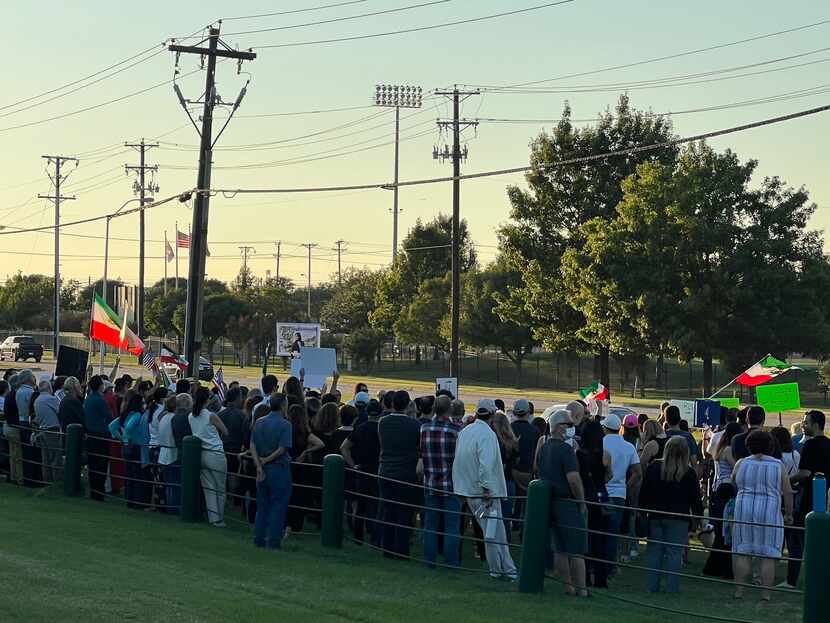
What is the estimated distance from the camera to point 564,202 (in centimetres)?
5675

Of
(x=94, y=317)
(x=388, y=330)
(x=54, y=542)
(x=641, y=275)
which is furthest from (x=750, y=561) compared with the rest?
(x=388, y=330)

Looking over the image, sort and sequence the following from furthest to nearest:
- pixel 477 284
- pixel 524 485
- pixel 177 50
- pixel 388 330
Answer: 1. pixel 388 330
2. pixel 477 284
3. pixel 177 50
4. pixel 524 485

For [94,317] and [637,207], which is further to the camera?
[637,207]

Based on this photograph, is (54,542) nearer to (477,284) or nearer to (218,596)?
(218,596)

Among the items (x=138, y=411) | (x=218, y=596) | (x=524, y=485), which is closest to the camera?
(x=218, y=596)

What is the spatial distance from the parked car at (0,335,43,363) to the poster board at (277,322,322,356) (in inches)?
2016

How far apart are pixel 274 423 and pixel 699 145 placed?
3957 cm

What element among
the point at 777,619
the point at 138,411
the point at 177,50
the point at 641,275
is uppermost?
the point at 177,50

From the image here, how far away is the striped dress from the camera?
11836 millimetres

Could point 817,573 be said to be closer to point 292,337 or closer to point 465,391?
point 292,337

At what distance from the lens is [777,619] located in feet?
36.8

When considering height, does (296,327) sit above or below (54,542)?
above

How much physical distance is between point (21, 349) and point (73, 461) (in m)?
63.1

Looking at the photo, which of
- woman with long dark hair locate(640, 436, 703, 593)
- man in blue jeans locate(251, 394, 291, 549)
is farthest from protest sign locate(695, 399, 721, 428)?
man in blue jeans locate(251, 394, 291, 549)
